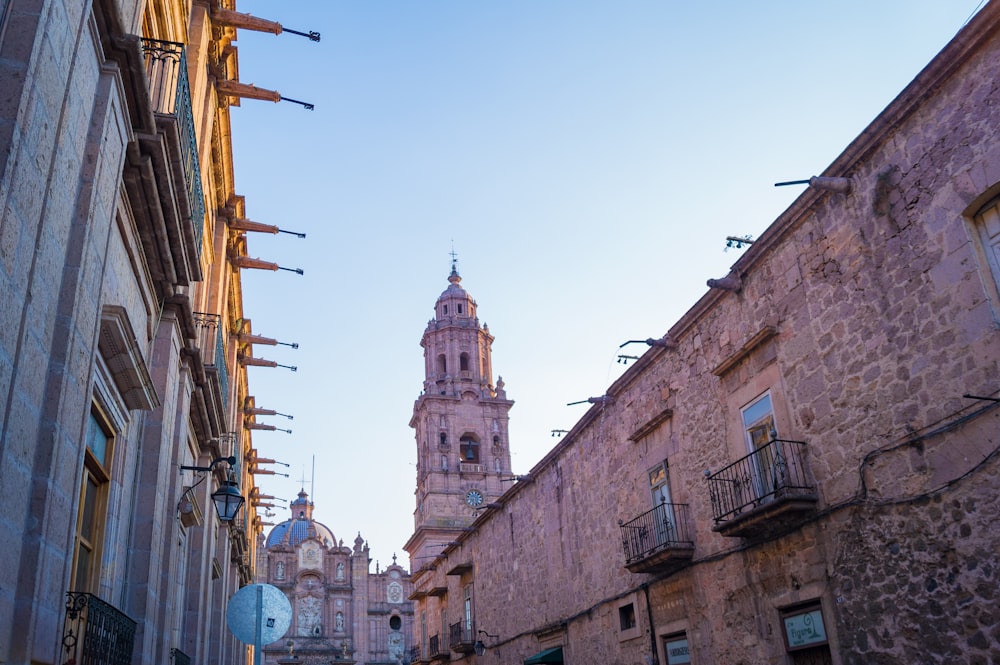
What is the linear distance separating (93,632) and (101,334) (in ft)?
6.77

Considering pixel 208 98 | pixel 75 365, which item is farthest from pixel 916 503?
pixel 208 98

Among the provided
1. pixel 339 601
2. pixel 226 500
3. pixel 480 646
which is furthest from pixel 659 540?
pixel 339 601

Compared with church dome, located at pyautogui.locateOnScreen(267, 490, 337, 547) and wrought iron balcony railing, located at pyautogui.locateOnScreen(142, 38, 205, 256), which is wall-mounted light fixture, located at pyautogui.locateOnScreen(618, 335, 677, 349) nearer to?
wrought iron balcony railing, located at pyautogui.locateOnScreen(142, 38, 205, 256)

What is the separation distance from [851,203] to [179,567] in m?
8.99

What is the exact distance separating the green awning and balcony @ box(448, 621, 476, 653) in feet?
20.7

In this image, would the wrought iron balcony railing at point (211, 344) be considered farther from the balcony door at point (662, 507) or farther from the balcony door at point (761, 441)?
the balcony door at point (761, 441)

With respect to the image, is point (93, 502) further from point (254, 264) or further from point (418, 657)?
point (418, 657)

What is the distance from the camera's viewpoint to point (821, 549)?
988cm

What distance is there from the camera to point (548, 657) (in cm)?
1839

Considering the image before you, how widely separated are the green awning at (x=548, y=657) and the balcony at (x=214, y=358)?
9027mm

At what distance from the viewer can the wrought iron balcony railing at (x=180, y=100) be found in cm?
752

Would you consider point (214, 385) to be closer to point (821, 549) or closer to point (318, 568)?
point (821, 549)

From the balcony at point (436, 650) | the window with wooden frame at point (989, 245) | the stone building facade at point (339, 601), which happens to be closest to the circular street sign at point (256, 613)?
the window with wooden frame at point (989, 245)

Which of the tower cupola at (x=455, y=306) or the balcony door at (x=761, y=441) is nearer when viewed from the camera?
the balcony door at (x=761, y=441)
